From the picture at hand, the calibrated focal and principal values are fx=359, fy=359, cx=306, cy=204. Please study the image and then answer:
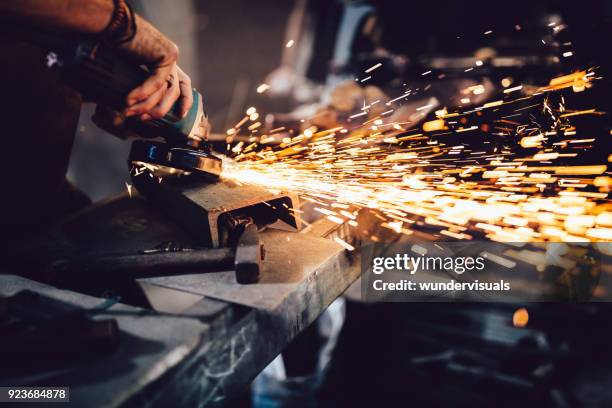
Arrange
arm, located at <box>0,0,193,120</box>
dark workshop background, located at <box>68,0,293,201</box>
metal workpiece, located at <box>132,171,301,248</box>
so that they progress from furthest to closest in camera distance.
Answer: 1. dark workshop background, located at <box>68,0,293,201</box>
2. metal workpiece, located at <box>132,171,301,248</box>
3. arm, located at <box>0,0,193,120</box>

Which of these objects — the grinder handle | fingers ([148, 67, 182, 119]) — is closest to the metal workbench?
fingers ([148, 67, 182, 119])

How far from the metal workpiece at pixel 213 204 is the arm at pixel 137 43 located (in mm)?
417

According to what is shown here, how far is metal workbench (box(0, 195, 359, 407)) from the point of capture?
1057 mm

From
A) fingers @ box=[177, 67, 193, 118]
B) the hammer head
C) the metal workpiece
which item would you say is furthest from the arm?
the hammer head

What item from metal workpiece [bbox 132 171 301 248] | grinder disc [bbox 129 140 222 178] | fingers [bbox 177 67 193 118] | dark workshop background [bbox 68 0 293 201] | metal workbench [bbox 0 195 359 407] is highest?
dark workshop background [bbox 68 0 293 201]

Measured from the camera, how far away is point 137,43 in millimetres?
1559

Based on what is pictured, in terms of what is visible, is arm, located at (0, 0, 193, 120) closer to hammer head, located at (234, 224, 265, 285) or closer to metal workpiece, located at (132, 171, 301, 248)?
metal workpiece, located at (132, 171, 301, 248)

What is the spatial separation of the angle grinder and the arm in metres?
0.05

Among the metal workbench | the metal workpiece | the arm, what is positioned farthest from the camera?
the metal workpiece

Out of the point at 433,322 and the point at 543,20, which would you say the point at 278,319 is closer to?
the point at 433,322

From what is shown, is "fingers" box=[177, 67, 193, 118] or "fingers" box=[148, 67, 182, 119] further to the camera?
"fingers" box=[177, 67, 193, 118]

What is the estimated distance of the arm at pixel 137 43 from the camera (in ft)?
4.29

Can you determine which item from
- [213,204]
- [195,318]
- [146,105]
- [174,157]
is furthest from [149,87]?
[195,318]

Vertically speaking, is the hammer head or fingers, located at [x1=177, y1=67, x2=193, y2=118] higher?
fingers, located at [x1=177, y1=67, x2=193, y2=118]
